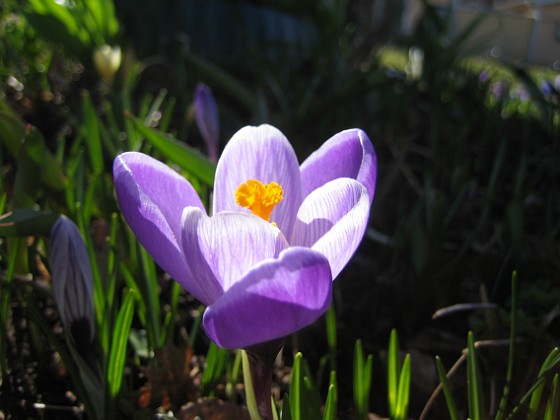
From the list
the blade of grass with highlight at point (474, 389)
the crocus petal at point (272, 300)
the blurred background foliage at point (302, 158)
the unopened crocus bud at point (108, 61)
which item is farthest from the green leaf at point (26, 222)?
the unopened crocus bud at point (108, 61)

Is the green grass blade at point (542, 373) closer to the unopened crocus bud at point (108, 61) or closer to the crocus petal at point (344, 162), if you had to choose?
the crocus petal at point (344, 162)

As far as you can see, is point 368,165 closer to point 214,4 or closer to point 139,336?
point 139,336

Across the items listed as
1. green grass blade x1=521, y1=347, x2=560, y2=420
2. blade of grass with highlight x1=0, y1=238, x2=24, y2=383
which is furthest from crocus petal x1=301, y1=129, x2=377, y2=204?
blade of grass with highlight x1=0, y1=238, x2=24, y2=383

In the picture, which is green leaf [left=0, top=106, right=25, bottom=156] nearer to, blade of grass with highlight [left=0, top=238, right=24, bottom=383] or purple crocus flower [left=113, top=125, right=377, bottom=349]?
blade of grass with highlight [left=0, top=238, right=24, bottom=383]

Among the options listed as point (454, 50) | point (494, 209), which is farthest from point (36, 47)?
point (494, 209)

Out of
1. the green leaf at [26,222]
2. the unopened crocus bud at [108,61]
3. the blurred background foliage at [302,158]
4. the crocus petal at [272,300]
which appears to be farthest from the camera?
the unopened crocus bud at [108,61]
